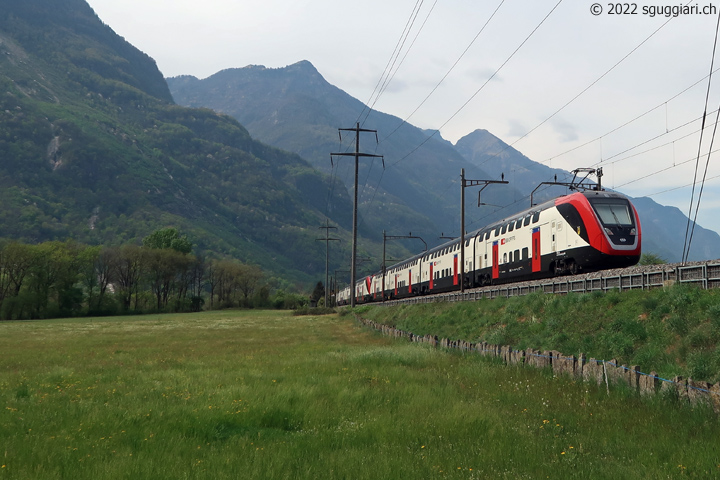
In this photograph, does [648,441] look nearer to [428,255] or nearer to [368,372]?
[368,372]

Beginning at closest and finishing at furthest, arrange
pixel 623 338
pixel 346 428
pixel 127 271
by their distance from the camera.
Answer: pixel 346 428, pixel 623 338, pixel 127 271

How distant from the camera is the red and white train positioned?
27.9 metres

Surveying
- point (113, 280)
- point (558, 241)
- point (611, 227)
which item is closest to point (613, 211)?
point (611, 227)

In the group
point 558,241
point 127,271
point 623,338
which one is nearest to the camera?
point 623,338

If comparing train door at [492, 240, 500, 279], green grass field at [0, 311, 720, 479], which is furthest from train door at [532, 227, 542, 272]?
green grass field at [0, 311, 720, 479]

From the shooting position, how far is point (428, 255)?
204ft

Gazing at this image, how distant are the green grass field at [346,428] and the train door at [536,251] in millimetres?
19097

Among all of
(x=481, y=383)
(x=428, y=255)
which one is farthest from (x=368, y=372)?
(x=428, y=255)

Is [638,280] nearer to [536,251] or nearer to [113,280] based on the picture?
[536,251]

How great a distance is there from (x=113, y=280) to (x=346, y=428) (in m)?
115

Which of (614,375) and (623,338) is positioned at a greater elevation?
(623,338)

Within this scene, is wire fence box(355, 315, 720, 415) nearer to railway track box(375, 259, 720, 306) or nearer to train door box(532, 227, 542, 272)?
railway track box(375, 259, 720, 306)

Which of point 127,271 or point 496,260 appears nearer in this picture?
point 496,260

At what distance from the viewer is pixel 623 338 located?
49.7ft
